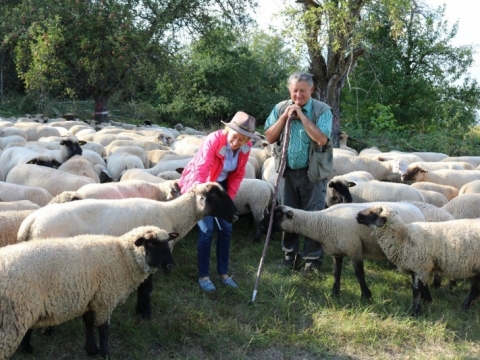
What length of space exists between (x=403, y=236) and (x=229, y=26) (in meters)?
17.3

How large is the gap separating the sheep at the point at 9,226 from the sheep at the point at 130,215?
0.32m

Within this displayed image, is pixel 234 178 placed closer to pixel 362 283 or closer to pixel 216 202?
pixel 216 202

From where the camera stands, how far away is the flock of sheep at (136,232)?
389cm

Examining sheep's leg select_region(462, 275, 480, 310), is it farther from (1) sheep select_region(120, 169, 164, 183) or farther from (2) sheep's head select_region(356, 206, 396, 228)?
(1) sheep select_region(120, 169, 164, 183)

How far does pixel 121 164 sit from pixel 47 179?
2275 millimetres

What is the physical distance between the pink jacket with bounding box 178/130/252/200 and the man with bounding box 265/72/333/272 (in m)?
0.57

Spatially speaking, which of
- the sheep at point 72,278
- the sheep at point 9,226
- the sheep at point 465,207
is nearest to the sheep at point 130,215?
the sheep at point 9,226

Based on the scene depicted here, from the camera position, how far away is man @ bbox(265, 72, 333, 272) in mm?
5695

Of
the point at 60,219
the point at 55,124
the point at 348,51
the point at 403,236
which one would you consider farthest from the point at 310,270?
the point at 55,124

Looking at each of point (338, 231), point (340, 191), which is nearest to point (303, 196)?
point (338, 231)

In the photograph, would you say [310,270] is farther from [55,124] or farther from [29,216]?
[55,124]

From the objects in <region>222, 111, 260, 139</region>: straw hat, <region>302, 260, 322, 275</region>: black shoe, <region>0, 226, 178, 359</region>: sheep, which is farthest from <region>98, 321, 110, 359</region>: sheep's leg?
<region>302, 260, 322, 275</region>: black shoe

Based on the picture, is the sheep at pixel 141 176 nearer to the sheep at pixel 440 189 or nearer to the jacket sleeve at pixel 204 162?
the jacket sleeve at pixel 204 162

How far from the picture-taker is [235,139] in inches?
210
